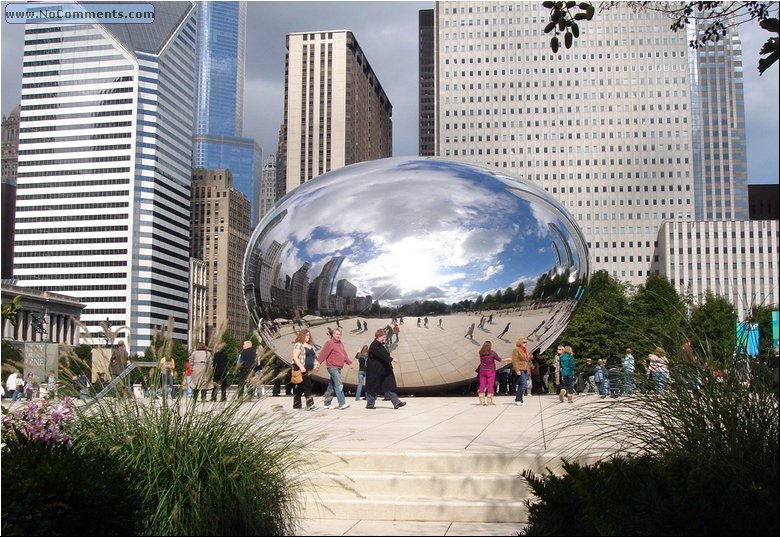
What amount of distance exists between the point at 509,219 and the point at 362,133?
187m

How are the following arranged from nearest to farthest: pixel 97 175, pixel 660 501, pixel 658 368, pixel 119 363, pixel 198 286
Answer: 1. pixel 660 501
2. pixel 658 368
3. pixel 119 363
4. pixel 97 175
5. pixel 198 286

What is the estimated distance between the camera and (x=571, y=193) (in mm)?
145750

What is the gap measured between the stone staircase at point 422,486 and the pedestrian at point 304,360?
6545 millimetres

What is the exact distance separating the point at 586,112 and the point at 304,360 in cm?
14080

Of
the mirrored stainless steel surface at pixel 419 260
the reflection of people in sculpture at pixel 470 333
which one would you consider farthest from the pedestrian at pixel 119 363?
the reflection of people in sculpture at pixel 470 333

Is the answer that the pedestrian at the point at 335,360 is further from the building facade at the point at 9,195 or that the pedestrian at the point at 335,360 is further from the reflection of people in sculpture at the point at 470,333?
the building facade at the point at 9,195

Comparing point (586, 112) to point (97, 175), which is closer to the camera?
point (97, 175)

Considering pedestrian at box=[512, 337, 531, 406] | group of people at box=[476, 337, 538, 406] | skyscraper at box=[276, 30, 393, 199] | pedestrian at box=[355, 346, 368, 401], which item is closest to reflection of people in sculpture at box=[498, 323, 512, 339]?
group of people at box=[476, 337, 538, 406]

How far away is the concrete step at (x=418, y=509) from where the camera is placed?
21.1 ft

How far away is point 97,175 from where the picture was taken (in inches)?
5659

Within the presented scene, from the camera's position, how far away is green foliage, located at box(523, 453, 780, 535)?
4.33m

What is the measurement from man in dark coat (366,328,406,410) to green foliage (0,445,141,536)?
9.22m

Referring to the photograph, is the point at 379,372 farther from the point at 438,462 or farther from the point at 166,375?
the point at 166,375

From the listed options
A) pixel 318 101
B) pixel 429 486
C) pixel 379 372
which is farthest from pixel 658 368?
pixel 318 101
